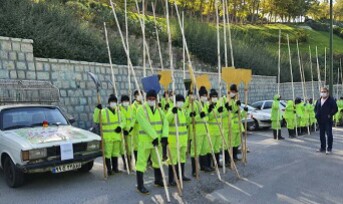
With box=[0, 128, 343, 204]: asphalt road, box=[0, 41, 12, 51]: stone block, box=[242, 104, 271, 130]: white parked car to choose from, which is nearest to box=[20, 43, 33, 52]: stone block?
box=[0, 41, 12, 51]: stone block

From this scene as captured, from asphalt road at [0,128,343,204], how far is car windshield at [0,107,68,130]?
3.82 feet

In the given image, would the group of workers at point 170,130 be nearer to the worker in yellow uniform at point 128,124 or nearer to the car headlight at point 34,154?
the worker in yellow uniform at point 128,124

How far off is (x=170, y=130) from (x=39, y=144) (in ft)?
8.16

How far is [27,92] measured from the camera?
1161 centimetres

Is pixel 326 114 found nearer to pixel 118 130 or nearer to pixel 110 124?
pixel 118 130

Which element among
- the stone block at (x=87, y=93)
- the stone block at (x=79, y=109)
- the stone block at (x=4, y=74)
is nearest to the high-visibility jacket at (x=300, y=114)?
the stone block at (x=87, y=93)

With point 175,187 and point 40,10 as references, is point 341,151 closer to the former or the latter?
point 175,187

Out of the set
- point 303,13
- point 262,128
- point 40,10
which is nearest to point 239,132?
point 262,128

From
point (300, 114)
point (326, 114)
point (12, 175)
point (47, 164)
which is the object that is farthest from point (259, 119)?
point (12, 175)

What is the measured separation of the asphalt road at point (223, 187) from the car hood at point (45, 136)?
0.91 m

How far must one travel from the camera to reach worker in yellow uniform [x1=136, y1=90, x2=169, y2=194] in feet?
21.7

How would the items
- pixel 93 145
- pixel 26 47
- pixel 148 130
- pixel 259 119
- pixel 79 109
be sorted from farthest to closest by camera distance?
pixel 259 119, pixel 79 109, pixel 26 47, pixel 93 145, pixel 148 130

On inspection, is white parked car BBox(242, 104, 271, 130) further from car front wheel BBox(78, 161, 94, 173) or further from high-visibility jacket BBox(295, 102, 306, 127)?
car front wheel BBox(78, 161, 94, 173)

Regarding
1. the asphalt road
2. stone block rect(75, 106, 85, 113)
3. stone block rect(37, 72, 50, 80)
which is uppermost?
stone block rect(37, 72, 50, 80)
